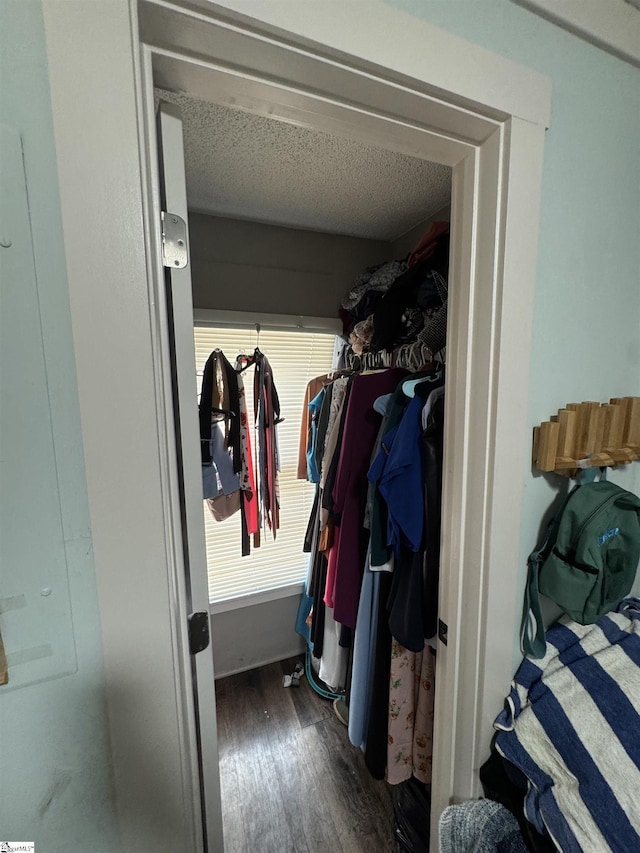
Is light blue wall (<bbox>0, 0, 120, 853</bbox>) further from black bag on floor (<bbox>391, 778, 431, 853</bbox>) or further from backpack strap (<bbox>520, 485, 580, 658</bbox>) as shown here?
black bag on floor (<bbox>391, 778, 431, 853</bbox>)

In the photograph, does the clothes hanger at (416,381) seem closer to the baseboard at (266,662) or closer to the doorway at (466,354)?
the doorway at (466,354)

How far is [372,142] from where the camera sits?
2.11ft

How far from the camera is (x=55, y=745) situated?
432 mm

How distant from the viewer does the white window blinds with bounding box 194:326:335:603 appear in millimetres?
1736

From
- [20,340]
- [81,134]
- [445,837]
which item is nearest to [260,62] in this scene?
[81,134]

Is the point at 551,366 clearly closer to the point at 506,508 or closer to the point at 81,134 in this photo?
the point at 506,508

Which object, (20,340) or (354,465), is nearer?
(20,340)

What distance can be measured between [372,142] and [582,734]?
4.03 ft

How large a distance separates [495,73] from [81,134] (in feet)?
2.20

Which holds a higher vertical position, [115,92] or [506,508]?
[115,92]

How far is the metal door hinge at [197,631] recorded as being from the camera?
0.56 m

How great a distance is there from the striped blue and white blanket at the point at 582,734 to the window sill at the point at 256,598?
1.39 m

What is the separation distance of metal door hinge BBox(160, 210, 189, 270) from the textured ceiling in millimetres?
526

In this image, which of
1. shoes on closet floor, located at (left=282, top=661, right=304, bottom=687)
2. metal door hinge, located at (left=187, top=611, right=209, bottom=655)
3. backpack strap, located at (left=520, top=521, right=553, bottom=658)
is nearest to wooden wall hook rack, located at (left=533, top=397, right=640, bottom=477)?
backpack strap, located at (left=520, top=521, right=553, bottom=658)
